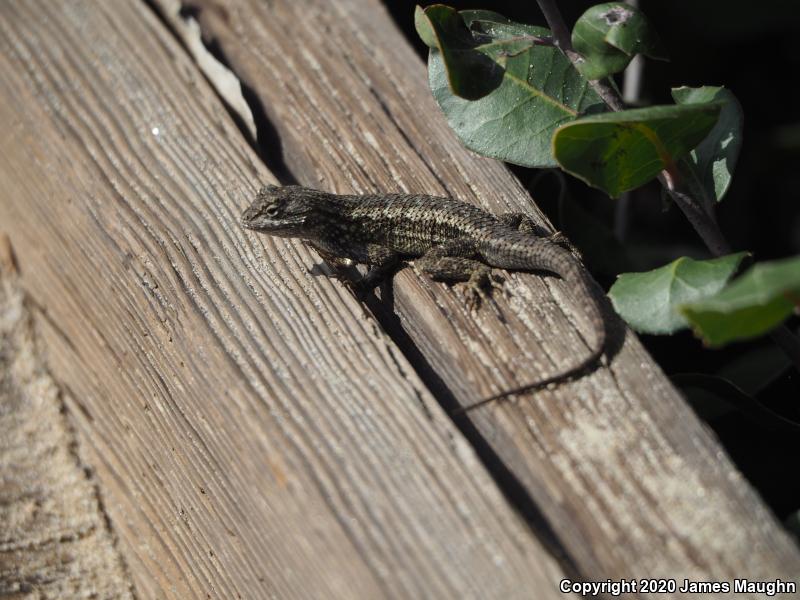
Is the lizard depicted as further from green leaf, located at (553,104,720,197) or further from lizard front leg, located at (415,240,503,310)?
green leaf, located at (553,104,720,197)

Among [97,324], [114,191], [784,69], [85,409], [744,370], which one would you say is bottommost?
[784,69]

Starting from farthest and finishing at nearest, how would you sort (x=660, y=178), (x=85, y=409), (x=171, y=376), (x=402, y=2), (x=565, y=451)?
(x=402, y=2) < (x=85, y=409) < (x=660, y=178) < (x=171, y=376) < (x=565, y=451)

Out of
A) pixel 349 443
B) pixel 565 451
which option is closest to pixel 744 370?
pixel 565 451

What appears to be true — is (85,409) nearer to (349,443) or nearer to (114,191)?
(114,191)

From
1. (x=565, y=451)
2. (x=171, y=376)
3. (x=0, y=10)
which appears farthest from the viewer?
(x=0, y=10)

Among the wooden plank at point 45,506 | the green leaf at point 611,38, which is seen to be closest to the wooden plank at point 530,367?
the green leaf at point 611,38

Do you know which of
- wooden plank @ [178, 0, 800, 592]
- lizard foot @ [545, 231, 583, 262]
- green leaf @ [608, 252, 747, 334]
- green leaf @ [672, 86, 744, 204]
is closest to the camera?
wooden plank @ [178, 0, 800, 592]

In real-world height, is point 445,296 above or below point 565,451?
above

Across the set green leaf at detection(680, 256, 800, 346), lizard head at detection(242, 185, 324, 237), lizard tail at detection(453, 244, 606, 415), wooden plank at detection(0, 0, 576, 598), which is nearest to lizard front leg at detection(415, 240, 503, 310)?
lizard tail at detection(453, 244, 606, 415)
